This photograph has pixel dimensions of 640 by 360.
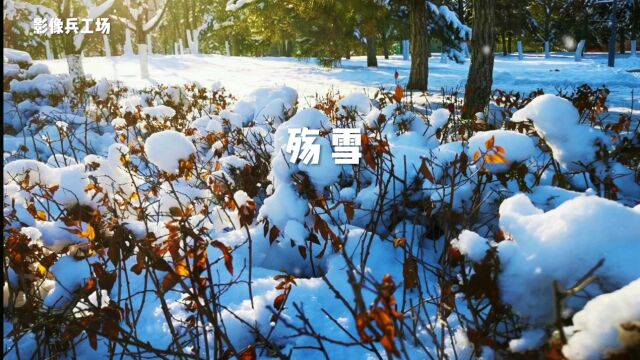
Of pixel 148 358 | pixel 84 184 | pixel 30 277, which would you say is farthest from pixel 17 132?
pixel 148 358

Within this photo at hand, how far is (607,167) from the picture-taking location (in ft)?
7.83

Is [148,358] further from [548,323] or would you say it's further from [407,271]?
[548,323]

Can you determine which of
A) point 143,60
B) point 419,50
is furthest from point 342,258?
point 143,60

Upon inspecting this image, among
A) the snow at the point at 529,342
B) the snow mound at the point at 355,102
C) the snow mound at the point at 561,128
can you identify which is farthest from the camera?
the snow mound at the point at 355,102

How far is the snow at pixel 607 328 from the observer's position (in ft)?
Result: 2.64

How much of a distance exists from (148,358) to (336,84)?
11201 millimetres

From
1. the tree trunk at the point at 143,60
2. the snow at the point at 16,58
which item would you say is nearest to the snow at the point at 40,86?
the snow at the point at 16,58

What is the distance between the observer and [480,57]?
602 cm

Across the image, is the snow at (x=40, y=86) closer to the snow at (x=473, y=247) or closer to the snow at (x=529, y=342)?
the snow at (x=473, y=247)

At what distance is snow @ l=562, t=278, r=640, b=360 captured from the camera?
31.7 inches

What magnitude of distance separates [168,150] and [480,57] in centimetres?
497

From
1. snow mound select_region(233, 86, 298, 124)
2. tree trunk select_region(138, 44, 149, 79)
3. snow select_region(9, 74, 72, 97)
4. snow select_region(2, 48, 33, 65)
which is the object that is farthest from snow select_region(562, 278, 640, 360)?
tree trunk select_region(138, 44, 149, 79)

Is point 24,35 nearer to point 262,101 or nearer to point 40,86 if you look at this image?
point 40,86

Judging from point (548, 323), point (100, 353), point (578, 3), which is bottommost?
point (100, 353)
